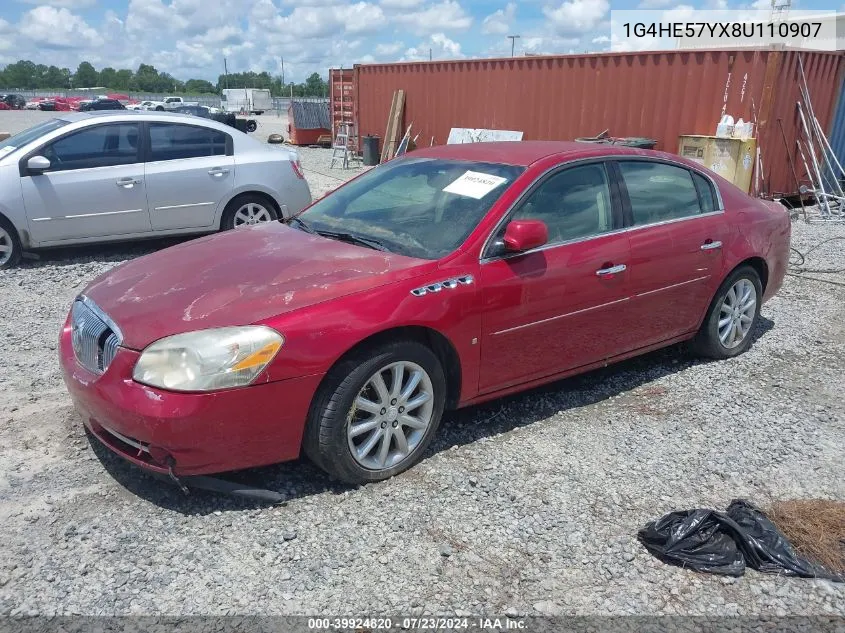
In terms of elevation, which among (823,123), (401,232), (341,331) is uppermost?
(823,123)

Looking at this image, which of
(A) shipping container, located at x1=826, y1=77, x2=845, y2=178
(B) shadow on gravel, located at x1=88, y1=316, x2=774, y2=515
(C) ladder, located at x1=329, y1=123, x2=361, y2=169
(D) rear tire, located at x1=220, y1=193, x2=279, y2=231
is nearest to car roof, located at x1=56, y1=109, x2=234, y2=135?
(D) rear tire, located at x1=220, y1=193, x2=279, y2=231

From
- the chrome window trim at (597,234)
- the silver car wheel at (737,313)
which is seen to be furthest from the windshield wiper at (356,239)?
the silver car wheel at (737,313)

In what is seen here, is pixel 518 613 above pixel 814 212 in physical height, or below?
below

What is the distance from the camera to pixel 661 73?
39.0 feet

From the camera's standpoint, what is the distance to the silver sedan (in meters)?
7.09

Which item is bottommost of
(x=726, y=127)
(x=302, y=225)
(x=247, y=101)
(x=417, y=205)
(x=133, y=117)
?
(x=302, y=225)

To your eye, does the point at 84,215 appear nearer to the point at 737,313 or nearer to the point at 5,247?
the point at 5,247

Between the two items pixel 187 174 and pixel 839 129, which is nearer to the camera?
pixel 187 174

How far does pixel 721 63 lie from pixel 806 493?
9509 millimetres

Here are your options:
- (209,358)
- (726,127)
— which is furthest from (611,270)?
(726,127)

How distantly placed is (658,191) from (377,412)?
248 cm

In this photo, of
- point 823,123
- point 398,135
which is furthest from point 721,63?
point 398,135

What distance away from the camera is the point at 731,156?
11.0 meters

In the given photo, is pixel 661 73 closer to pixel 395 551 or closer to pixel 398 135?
pixel 398 135
